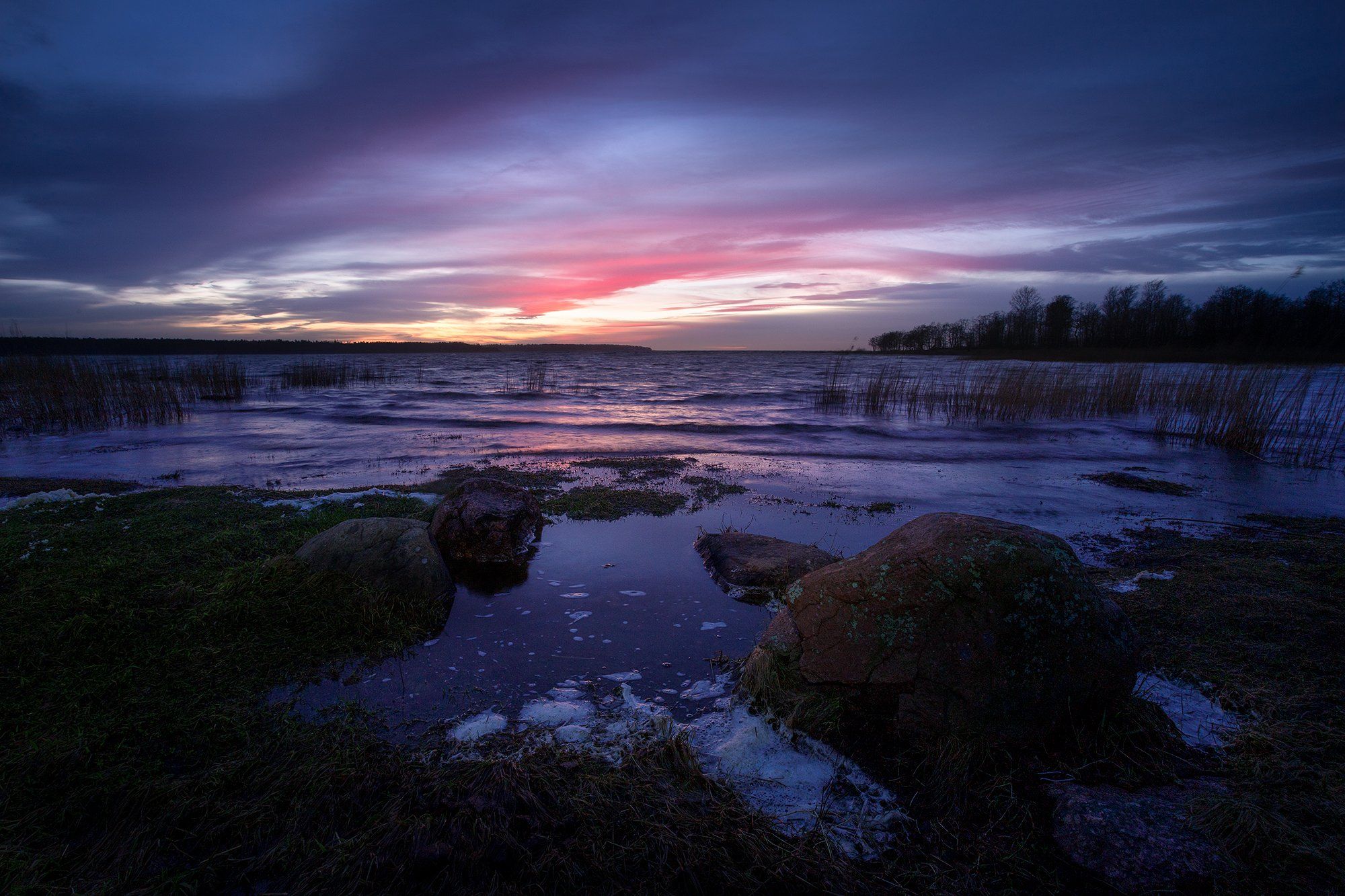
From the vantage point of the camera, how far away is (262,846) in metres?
2.40

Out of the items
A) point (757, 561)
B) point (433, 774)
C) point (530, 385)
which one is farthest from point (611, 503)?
point (530, 385)

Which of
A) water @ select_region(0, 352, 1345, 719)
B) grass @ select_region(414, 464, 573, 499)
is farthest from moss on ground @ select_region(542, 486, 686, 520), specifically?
grass @ select_region(414, 464, 573, 499)

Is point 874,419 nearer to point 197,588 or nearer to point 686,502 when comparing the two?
point 686,502

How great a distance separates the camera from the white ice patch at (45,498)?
675 cm

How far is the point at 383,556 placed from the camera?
5035mm

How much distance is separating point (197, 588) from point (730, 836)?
4.45 metres

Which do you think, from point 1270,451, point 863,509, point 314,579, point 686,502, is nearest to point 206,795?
point 314,579

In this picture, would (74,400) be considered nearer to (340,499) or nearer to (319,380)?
(319,380)

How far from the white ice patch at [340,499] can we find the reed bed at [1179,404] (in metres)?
17.7

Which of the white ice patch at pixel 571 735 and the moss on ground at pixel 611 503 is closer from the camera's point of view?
the white ice patch at pixel 571 735

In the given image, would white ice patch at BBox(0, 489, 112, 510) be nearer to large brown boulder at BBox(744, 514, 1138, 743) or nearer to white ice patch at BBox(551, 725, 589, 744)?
white ice patch at BBox(551, 725, 589, 744)

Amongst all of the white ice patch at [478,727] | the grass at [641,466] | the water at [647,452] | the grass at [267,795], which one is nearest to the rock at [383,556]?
the water at [647,452]

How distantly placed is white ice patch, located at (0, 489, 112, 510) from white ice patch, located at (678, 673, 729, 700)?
8172 millimetres

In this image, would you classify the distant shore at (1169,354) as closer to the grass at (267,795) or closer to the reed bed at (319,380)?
the grass at (267,795)
